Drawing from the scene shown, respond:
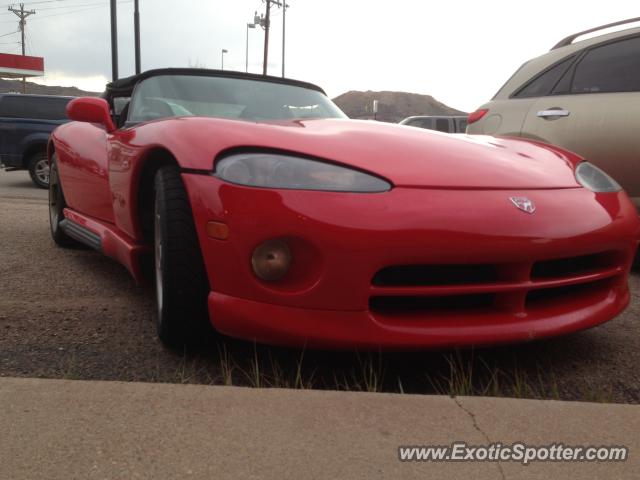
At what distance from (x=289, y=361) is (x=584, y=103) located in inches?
108

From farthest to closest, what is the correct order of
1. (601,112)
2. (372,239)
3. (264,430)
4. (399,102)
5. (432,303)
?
(399,102), (601,112), (432,303), (372,239), (264,430)

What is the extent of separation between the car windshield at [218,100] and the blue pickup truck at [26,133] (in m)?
7.35

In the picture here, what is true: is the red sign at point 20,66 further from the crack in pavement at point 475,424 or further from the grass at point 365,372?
the crack in pavement at point 475,424

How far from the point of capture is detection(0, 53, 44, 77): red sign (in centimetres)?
4797

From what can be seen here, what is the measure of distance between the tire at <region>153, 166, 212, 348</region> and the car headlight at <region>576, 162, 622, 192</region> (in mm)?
1460

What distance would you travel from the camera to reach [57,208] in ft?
13.0

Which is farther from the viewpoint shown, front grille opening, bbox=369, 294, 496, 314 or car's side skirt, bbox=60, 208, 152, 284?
car's side skirt, bbox=60, 208, 152, 284

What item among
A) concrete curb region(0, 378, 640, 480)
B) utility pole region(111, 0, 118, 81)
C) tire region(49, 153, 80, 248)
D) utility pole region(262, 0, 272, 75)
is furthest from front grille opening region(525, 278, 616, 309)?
utility pole region(262, 0, 272, 75)

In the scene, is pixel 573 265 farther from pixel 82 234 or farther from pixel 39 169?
pixel 39 169

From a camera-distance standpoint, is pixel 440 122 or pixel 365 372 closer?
pixel 365 372

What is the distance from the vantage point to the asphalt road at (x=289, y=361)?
6.14ft

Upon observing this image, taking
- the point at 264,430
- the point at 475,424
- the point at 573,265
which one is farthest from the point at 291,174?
Result: the point at 573,265

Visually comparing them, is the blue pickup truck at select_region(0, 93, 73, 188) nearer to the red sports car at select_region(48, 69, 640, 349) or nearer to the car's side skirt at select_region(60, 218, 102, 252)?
the car's side skirt at select_region(60, 218, 102, 252)

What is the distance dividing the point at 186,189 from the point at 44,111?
9.15m
